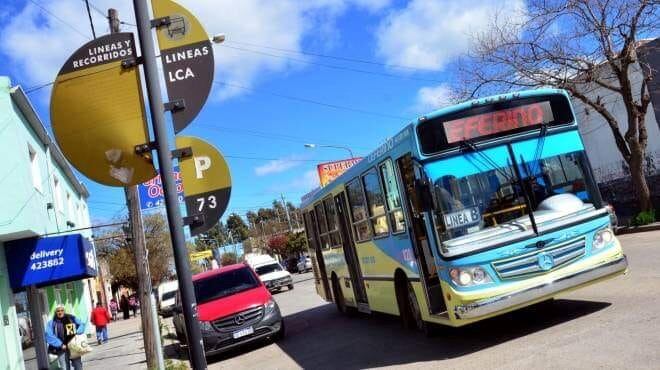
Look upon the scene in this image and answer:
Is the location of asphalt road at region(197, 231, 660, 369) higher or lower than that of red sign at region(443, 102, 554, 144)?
lower

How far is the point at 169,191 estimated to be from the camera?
4109 millimetres

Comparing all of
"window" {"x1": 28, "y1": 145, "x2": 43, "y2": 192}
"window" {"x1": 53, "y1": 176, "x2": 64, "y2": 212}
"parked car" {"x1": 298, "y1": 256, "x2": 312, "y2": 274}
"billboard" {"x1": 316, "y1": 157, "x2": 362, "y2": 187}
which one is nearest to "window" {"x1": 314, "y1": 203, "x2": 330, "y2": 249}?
"window" {"x1": 28, "y1": 145, "x2": 43, "y2": 192}

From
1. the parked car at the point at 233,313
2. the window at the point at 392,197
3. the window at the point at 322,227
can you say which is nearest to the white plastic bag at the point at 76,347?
the parked car at the point at 233,313

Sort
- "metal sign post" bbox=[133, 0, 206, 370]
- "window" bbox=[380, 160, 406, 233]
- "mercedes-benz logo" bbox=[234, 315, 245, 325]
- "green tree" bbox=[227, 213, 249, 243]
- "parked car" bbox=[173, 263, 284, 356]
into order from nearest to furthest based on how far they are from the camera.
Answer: "metal sign post" bbox=[133, 0, 206, 370] → "window" bbox=[380, 160, 406, 233] → "parked car" bbox=[173, 263, 284, 356] → "mercedes-benz logo" bbox=[234, 315, 245, 325] → "green tree" bbox=[227, 213, 249, 243]

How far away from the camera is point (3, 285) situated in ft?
44.1

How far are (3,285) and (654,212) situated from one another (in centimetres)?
1884

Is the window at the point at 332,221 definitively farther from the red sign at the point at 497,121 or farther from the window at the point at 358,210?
the red sign at the point at 497,121

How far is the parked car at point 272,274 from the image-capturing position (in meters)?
32.2

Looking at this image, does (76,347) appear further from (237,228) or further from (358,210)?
(237,228)

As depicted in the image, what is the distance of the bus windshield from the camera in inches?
308

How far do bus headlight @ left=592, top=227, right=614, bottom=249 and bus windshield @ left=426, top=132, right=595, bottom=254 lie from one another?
13.5 inches

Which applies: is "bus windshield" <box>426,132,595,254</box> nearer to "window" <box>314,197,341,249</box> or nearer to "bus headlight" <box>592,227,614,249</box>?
"bus headlight" <box>592,227,614,249</box>

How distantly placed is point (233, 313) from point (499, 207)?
22.6ft

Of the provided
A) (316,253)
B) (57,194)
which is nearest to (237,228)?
(57,194)
